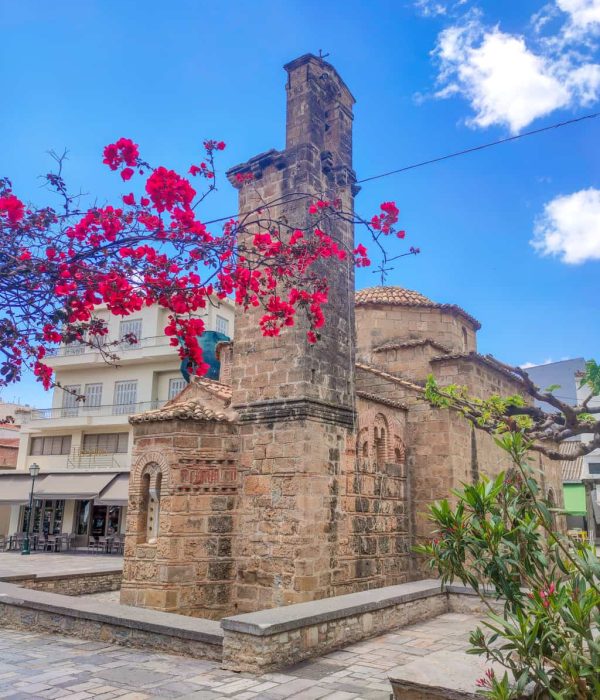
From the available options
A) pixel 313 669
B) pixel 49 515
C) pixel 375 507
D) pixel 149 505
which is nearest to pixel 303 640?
pixel 313 669

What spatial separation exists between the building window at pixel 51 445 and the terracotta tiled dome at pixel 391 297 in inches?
673

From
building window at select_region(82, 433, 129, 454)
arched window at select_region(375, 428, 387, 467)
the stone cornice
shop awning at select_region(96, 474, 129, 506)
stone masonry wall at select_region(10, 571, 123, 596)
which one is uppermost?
building window at select_region(82, 433, 129, 454)

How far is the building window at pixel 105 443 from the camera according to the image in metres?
25.2

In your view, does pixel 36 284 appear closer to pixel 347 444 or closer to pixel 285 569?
pixel 285 569

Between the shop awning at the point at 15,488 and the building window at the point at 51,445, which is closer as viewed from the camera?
the shop awning at the point at 15,488

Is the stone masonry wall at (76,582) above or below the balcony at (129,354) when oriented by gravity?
below

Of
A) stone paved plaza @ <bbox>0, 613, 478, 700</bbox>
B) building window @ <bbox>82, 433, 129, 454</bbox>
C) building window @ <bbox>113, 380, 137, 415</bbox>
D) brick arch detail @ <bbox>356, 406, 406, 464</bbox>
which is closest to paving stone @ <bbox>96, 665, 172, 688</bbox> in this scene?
stone paved plaza @ <bbox>0, 613, 478, 700</bbox>

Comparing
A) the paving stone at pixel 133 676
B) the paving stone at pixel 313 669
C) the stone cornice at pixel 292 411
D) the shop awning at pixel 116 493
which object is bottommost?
the paving stone at pixel 313 669

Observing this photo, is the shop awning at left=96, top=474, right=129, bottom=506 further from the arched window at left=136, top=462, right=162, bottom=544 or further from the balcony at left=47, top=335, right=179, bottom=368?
the arched window at left=136, top=462, right=162, bottom=544

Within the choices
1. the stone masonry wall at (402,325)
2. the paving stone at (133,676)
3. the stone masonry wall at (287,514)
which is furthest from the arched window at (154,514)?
the stone masonry wall at (402,325)

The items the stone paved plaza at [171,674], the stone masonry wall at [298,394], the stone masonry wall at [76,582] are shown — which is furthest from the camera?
the stone masonry wall at [76,582]

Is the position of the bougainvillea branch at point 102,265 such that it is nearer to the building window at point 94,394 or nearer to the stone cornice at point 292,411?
the stone cornice at point 292,411

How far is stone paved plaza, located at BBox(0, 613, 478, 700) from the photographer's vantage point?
17.2 feet

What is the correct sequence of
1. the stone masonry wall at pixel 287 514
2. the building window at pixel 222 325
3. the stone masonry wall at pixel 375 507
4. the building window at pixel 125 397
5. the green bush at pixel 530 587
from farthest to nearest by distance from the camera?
1. the building window at pixel 222 325
2. the building window at pixel 125 397
3. the stone masonry wall at pixel 375 507
4. the stone masonry wall at pixel 287 514
5. the green bush at pixel 530 587
